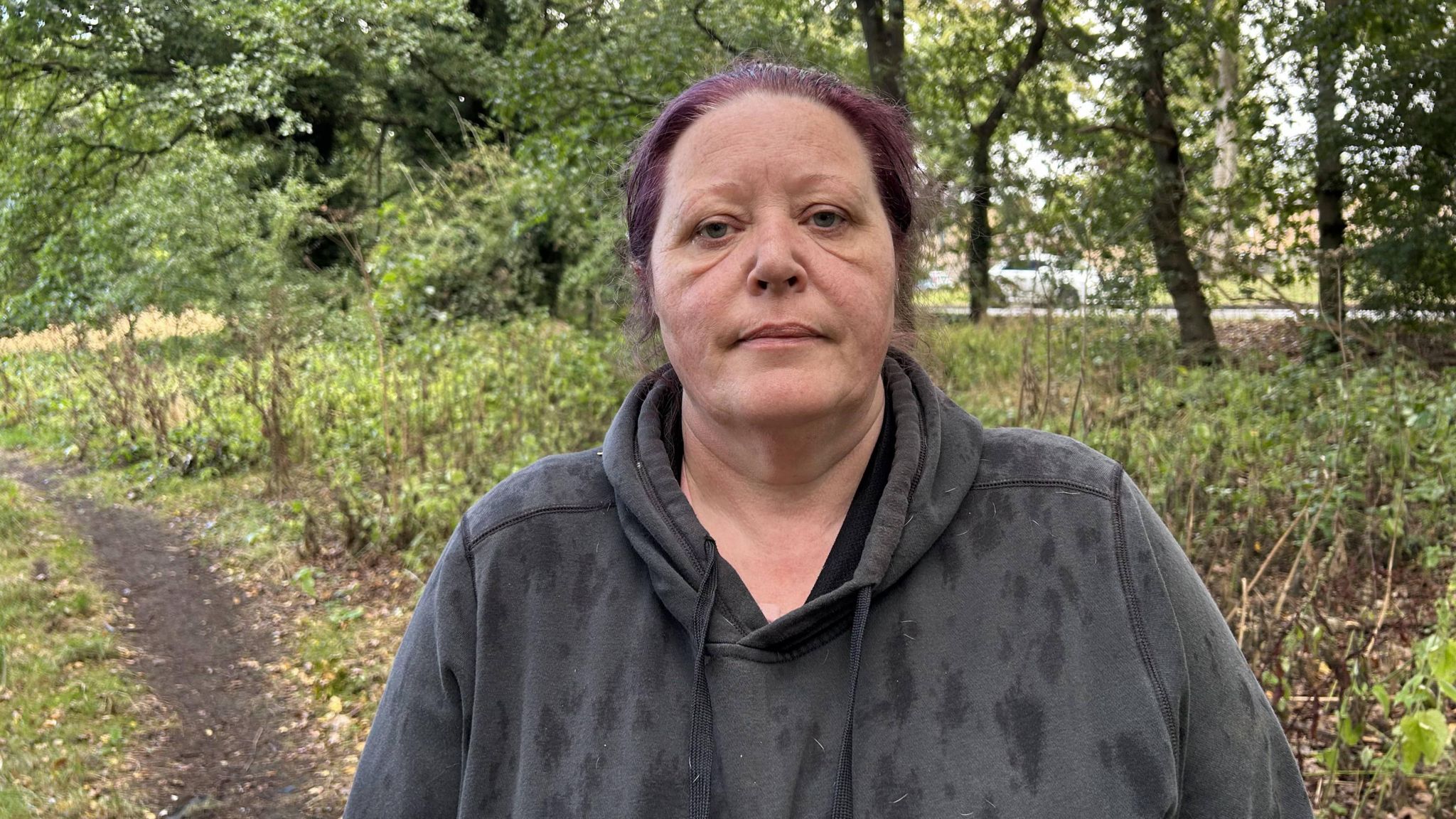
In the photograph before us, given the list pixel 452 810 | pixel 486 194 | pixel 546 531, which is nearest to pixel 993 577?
pixel 546 531

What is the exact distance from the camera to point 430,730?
1.45 meters

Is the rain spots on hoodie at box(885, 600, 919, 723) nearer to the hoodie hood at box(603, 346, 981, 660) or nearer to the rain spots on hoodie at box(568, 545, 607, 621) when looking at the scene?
the hoodie hood at box(603, 346, 981, 660)

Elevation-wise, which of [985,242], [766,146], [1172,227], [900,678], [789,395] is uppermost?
[1172,227]

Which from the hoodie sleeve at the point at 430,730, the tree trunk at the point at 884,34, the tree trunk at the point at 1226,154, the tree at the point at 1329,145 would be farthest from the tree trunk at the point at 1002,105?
the hoodie sleeve at the point at 430,730

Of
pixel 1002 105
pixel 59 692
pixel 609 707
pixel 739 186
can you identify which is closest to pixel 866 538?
pixel 609 707

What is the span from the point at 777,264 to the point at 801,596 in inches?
17.4

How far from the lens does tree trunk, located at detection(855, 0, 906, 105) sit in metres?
9.34

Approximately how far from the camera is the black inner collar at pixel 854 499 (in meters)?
1.47

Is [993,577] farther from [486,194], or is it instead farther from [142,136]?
[142,136]

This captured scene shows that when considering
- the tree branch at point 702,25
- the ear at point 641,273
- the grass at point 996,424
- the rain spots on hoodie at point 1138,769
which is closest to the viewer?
the rain spots on hoodie at point 1138,769

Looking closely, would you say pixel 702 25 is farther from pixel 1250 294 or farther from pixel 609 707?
pixel 609 707

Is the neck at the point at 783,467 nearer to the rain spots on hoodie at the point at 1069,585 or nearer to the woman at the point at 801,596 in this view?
the woman at the point at 801,596

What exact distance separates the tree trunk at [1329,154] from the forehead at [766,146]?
23.9 ft

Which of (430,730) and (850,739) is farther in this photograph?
(430,730)
